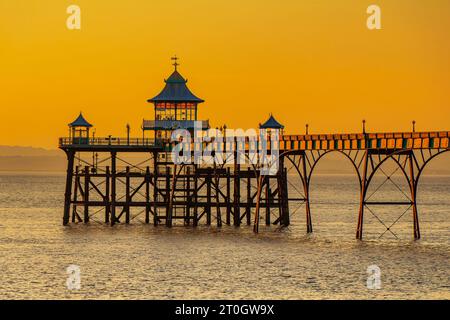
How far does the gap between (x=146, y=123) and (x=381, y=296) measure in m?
42.8

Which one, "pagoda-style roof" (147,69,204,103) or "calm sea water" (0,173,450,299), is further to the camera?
"pagoda-style roof" (147,69,204,103)

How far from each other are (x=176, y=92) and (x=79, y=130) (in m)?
8.20

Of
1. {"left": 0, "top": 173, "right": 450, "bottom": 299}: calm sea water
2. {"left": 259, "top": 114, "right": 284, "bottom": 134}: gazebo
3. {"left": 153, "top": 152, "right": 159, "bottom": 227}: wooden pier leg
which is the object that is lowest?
{"left": 0, "top": 173, "right": 450, "bottom": 299}: calm sea water

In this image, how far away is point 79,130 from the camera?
87.8 metres

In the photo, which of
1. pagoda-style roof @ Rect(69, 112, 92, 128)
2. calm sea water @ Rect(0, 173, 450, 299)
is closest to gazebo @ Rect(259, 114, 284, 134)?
calm sea water @ Rect(0, 173, 450, 299)

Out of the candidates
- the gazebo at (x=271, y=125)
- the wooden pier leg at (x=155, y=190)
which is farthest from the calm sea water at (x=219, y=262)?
the gazebo at (x=271, y=125)

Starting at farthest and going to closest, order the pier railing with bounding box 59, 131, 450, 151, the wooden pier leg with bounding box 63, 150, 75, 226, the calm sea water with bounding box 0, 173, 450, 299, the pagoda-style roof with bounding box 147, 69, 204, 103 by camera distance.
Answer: the pagoda-style roof with bounding box 147, 69, 204, 103 < the wooden pier leg with bounding box 63, 150, 75, 226 < the pier railing with bounding box 59, 131, 450, 151 < the calm sea water with bounding box 0, 173, 450, 299

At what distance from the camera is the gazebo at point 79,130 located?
8700cm

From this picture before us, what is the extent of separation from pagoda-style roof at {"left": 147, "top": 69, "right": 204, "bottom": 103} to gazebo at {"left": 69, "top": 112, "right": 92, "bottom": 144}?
5.41m

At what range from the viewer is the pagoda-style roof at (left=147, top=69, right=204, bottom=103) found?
8844cm

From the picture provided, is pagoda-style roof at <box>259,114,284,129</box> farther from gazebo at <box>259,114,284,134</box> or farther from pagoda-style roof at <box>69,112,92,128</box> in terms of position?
pagoda-style roof at <box>69,112,92,128</box>

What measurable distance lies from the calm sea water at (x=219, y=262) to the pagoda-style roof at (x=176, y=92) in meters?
10.1

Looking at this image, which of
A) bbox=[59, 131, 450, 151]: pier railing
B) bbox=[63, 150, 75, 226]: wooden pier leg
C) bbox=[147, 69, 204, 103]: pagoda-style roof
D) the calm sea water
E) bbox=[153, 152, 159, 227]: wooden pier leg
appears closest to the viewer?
the calm sea water
